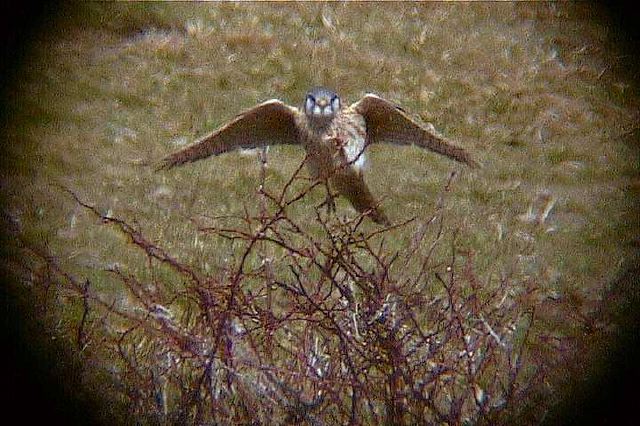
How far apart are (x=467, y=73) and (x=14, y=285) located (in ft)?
13.5

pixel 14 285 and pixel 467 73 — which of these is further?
pixel 467 73

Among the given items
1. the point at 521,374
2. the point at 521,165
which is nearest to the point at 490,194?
the point at 521,165

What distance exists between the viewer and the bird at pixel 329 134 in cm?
511

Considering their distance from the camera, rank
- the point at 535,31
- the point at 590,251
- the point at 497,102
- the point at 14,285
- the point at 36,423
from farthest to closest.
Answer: the point at 535,31, the point at 497,102, the point at 590,251, the point at 14,285, the point at 36,423

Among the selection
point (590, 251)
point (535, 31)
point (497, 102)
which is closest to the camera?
point (590, 251)

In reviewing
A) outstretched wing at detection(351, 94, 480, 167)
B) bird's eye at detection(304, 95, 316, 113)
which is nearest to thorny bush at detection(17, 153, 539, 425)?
outstretched wing at detection(351, 94, 480, 167)

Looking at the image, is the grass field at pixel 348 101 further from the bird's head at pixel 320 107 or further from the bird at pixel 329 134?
the bird's head at pixel 320 107

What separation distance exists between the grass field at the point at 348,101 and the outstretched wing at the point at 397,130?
59cm

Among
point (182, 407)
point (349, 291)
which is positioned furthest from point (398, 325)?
point (182, 407)

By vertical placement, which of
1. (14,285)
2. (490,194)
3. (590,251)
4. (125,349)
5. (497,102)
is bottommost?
(125,349)

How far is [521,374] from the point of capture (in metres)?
3.82

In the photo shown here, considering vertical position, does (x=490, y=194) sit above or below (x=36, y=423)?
above

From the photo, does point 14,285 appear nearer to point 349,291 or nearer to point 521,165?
point 349,291

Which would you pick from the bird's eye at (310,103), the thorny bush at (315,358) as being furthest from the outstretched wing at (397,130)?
the thorny bush at (315,358)
